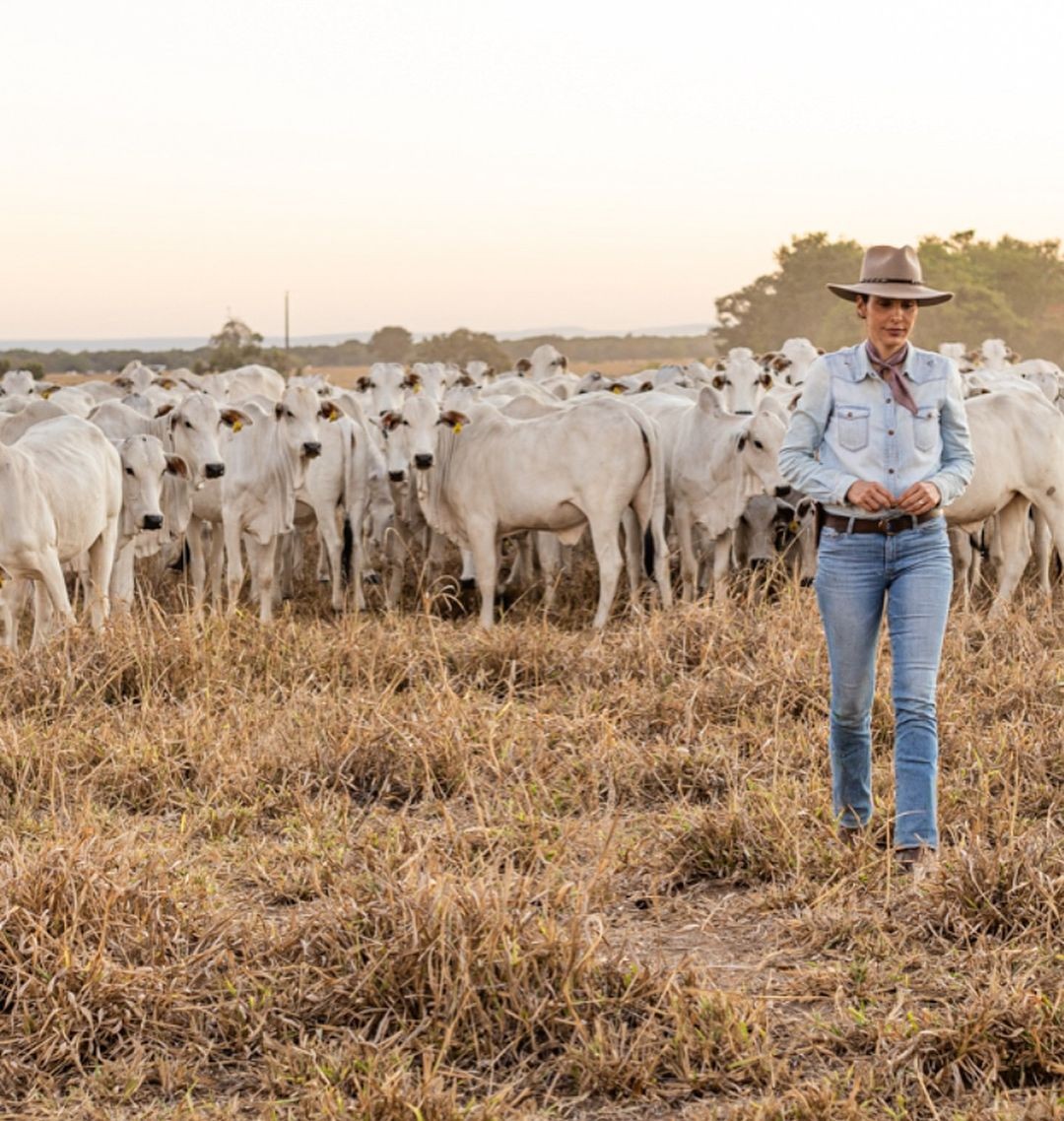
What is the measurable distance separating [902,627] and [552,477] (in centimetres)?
648

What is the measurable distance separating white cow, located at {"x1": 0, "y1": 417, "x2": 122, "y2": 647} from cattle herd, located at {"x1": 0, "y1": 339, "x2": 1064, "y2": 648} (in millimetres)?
19

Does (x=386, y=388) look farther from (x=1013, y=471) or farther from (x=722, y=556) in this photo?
(x=1013, y=471)

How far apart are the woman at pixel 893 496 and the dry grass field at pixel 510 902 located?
44 centimetres

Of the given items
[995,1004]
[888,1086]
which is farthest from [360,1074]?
[995,1004]

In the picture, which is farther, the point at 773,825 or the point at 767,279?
the point at 767,279

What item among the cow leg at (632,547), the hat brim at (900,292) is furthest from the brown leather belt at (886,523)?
the cow leg at (632,547)

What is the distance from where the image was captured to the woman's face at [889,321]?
17.8 feet

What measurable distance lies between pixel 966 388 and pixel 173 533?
21.2ft

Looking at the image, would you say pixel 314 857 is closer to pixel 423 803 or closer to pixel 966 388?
pixel 423 803

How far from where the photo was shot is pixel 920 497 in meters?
5.25

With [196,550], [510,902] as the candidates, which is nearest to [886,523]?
[510,902]

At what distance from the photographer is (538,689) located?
8234mm

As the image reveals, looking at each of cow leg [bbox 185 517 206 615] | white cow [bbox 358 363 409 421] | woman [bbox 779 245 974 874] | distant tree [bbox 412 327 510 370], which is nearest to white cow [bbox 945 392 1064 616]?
woman [bbox 779 245 974 874]

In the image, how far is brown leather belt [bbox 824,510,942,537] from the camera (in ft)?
17.5
